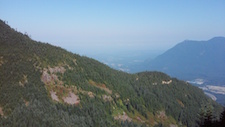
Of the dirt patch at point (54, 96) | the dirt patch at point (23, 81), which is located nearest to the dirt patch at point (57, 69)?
the dirt patch at point (54, 96)

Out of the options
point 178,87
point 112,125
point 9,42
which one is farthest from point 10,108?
point 178,87

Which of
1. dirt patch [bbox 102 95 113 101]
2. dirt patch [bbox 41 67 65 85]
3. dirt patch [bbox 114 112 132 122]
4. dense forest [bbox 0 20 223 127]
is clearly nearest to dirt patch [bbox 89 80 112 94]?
dense forest [bbox 0 20 223 127]

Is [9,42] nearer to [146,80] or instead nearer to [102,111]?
[102,111]

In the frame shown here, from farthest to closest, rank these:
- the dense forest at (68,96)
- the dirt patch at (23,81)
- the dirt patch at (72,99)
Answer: the dirt patch at (72,99) < the dirt patch at (23,81) < the dense forest at (68,96)

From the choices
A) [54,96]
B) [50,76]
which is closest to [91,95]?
[50,76]

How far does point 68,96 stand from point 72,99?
2.17 meters

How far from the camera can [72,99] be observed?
92375mm

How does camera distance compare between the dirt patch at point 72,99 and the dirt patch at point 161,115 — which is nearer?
the dirt patch at point 72,99

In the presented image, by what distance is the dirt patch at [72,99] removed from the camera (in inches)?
3520

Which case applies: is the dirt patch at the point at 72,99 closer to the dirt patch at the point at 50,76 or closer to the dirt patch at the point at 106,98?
the dirt patch at the point at 50,76

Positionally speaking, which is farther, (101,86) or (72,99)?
(101,86)

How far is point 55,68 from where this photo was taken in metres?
102

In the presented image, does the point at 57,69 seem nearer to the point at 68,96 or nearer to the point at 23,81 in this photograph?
the point at 68,96

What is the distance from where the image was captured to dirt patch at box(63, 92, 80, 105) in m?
89.4
